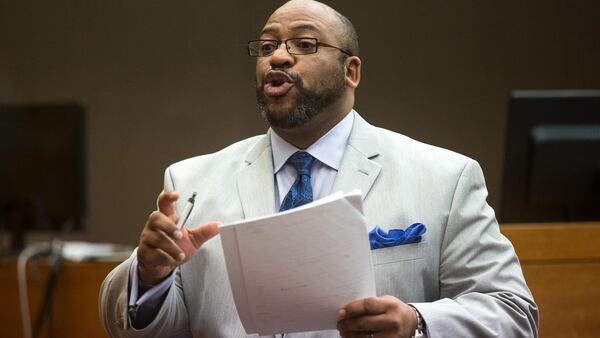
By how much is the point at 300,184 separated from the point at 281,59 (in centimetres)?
29

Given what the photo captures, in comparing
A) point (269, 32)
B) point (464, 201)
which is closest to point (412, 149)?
point (464, 201)

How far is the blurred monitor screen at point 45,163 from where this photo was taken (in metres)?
3.31

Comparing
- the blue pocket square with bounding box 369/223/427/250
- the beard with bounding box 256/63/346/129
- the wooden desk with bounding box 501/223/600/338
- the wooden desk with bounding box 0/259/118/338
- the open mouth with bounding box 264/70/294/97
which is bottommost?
the wooden desk with bounding box 0/259/118/338

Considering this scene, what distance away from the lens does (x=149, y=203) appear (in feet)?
17.5

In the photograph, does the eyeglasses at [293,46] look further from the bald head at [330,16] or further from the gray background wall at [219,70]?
the gray background wall at [219,70]

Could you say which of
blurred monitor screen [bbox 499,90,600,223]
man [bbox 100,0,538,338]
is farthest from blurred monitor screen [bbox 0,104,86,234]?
blurred monitor screen [bbox 499,90,600,223]

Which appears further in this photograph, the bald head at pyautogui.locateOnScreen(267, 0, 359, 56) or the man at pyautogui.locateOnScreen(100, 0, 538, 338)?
the bald head at pyautogui.locateOnScreen(267, 0, 359, 56)

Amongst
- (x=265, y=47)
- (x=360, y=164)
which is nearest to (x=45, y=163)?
(x=265, y=47)

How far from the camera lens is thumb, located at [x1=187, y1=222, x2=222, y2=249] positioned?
5.46 feet

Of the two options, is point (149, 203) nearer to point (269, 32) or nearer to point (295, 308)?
point (269, 32)

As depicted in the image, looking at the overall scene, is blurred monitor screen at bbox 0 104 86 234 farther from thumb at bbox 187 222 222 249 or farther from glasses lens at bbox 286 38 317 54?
thumb at bbox 187 222 222 249

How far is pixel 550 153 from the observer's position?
2.75 m

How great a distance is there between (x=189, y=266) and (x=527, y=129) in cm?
131

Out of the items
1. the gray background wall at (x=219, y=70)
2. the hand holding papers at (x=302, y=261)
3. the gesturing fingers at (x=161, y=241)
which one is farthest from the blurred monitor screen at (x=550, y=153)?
the gray background wall at (x=219, y=70)
